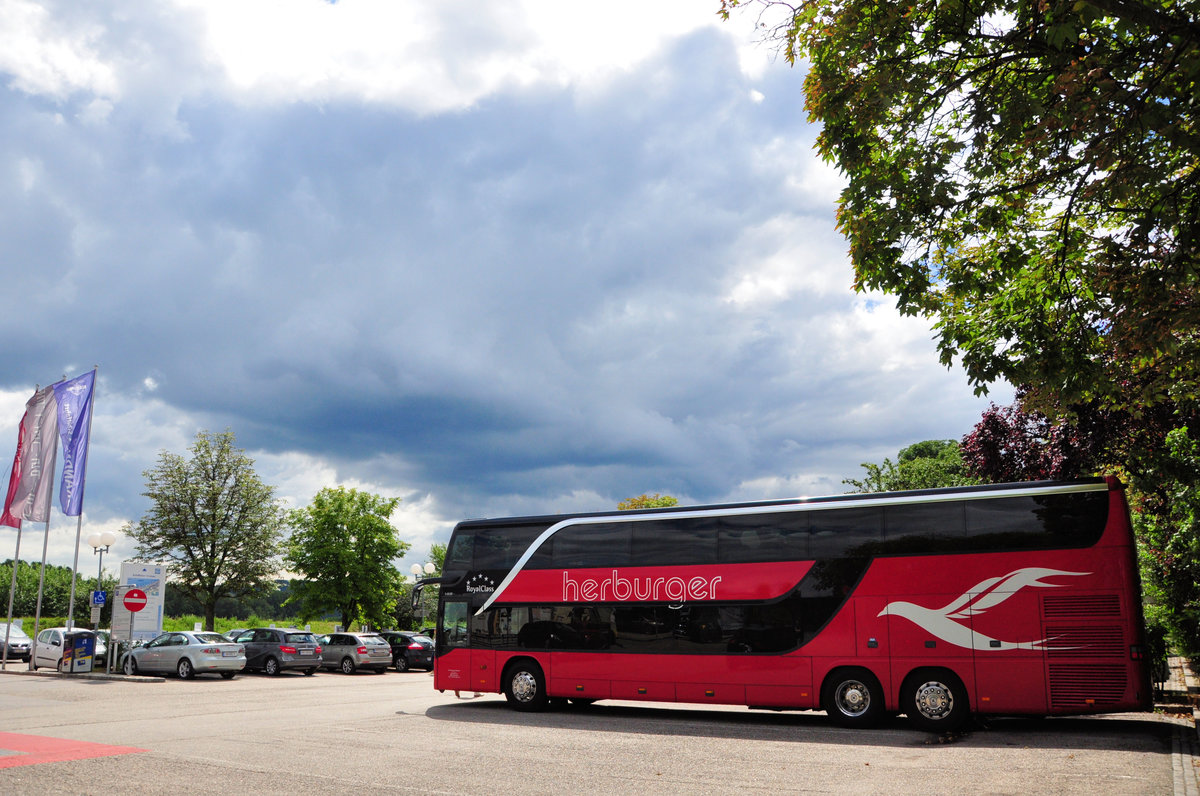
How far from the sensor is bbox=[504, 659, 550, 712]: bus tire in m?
16.4

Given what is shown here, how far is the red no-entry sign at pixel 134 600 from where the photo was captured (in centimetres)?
2619

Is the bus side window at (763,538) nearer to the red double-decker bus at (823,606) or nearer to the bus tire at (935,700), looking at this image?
the red double-decker bus at (823,606)

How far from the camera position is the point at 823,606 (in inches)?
554

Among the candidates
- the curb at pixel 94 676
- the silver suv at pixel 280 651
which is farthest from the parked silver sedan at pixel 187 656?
the silver suv at pixel 280 651

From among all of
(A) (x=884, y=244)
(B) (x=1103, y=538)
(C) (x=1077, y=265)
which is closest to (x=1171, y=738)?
(B) (x=1103, y=538)

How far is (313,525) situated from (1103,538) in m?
45.3

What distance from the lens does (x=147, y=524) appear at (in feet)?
154

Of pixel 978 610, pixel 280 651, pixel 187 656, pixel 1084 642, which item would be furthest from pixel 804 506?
pixel 280 651

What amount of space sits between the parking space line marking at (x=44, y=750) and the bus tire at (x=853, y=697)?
10.1 metres

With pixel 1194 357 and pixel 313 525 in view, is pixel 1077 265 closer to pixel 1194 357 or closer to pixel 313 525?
pixel 1194 357

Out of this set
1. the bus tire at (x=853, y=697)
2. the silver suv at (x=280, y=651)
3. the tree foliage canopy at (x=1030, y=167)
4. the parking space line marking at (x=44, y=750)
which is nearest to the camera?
the tree foliage canopy at (x=1030, y=167)

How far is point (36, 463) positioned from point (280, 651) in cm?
1090

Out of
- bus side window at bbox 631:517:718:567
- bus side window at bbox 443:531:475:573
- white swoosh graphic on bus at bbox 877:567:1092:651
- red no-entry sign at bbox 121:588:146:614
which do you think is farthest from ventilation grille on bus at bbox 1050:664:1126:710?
red no-entry sign at bbox 121:588:146:614

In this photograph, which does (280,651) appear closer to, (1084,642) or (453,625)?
(453,625)
